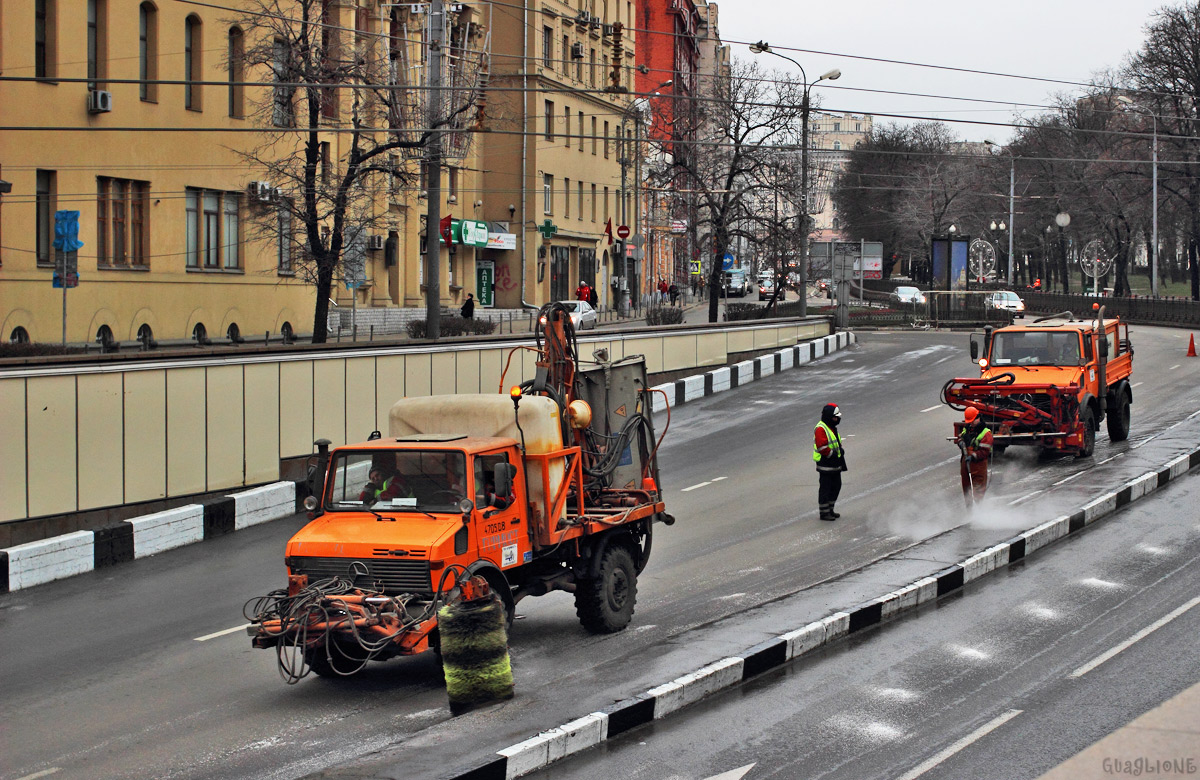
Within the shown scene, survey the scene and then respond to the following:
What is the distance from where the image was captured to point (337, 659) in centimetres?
960

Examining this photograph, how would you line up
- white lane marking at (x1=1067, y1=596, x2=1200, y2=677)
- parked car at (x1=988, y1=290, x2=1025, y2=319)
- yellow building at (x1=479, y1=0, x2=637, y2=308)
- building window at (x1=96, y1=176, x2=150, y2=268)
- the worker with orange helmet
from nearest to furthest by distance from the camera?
white lane marking at (x1=1067, y1=596, x2=1200, y2=677)
the worker with orange helmet
building window at (x1=96, y1=176, x2=150, y2=268)
parked car at (x1=988, y1=290, x2=1025, y2=319)
yellow building at (x1=479, y1=0, x2=637, y2=308)

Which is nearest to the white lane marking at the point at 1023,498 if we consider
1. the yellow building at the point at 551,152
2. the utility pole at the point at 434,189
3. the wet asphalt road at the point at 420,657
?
the wet asphalt road at the point at 420,657

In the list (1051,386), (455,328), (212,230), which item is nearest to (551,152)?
(212,230)

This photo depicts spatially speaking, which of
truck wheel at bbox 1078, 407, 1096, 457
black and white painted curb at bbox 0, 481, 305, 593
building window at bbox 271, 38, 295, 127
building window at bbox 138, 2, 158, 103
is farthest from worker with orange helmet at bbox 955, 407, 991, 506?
building window at bbox 138, 2, 158, 103

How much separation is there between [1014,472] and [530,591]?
1178 centimetres

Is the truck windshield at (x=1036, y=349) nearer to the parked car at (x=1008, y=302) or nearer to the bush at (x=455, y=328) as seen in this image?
the bush at (x=455, y=328)

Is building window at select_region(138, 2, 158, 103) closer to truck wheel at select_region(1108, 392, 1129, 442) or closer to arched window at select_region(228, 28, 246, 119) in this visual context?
arched window at select_region(228, 28, 246, 119)

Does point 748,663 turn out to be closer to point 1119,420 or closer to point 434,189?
point 1119,420

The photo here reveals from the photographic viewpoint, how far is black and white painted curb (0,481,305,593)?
1418 cm

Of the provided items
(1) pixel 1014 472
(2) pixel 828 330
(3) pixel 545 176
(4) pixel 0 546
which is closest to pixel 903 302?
(3) pixel 545 176

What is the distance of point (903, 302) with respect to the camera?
68.9 m

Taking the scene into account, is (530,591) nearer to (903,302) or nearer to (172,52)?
(172,52)

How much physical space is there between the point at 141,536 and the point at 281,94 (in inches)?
844

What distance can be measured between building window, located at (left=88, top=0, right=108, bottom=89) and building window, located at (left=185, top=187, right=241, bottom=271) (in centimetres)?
504
